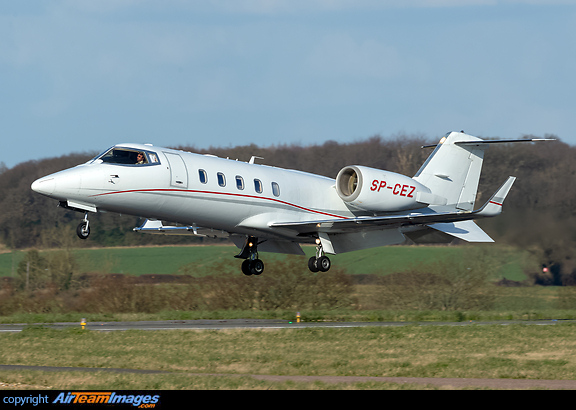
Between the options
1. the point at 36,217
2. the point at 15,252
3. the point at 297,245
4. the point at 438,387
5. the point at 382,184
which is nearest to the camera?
the point at 438,387

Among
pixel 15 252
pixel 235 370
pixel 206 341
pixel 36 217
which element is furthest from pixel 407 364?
pixel 36 217

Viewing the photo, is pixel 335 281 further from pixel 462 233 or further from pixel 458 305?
pixel 462 233

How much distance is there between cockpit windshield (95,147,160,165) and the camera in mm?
19344

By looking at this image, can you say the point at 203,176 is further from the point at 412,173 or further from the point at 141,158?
the point at 412,173

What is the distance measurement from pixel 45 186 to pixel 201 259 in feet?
90.4

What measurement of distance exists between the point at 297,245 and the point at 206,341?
207 inches

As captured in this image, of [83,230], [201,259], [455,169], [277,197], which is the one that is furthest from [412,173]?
[83,230]

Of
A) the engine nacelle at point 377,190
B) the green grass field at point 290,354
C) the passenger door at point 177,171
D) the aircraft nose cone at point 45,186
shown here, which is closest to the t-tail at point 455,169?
the engine nacelle at point 377,190

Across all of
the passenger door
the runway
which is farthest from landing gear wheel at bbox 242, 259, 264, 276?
the passenger door

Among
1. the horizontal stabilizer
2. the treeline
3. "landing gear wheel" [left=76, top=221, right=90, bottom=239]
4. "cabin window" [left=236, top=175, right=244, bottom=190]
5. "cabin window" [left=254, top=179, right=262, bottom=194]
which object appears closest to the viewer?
"landing gear wheel" [left=76, top=221, right=90, bottom=239]

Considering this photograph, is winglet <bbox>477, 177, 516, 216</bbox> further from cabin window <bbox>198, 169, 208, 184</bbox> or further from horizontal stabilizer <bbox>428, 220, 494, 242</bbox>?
cabin window <bbox>198, 169, 208, 184</bbox>

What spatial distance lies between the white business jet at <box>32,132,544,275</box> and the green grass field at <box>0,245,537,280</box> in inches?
504

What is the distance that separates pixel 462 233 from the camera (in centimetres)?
2597

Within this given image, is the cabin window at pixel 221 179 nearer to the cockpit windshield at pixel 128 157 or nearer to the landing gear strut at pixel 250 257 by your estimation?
the cockpit windshield at pixel 128 157
